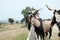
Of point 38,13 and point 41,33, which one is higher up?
point 38,13

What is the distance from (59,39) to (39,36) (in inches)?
105

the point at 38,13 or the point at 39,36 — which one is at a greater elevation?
the point at 38,13

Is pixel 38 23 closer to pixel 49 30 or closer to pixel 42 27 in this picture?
pixel 42 27

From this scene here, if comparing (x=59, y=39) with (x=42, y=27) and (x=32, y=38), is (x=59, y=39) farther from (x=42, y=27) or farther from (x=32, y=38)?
(x=42, y=27)

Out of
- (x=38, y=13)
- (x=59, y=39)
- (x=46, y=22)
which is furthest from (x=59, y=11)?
(x=59, y=39)

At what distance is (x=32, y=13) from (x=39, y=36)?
1.50 metres

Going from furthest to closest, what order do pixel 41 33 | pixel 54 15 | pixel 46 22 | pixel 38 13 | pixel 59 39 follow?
1. pixel 59 39
2. pixel 46 22
3. pixel 41 33
4. pixel 38 13
5. pixel 54 15

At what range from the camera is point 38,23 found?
36.7ft

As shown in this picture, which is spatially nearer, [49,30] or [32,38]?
[49,30]

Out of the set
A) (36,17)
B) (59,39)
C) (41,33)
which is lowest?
(59,39)

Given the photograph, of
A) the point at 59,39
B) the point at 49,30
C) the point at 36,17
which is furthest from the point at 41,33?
the point at 59,39

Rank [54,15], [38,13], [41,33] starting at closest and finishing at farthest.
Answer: [54,15] → [38,13] → [41,33]

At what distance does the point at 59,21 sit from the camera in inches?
341

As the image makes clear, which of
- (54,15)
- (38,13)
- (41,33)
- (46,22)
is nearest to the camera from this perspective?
(54,15)
